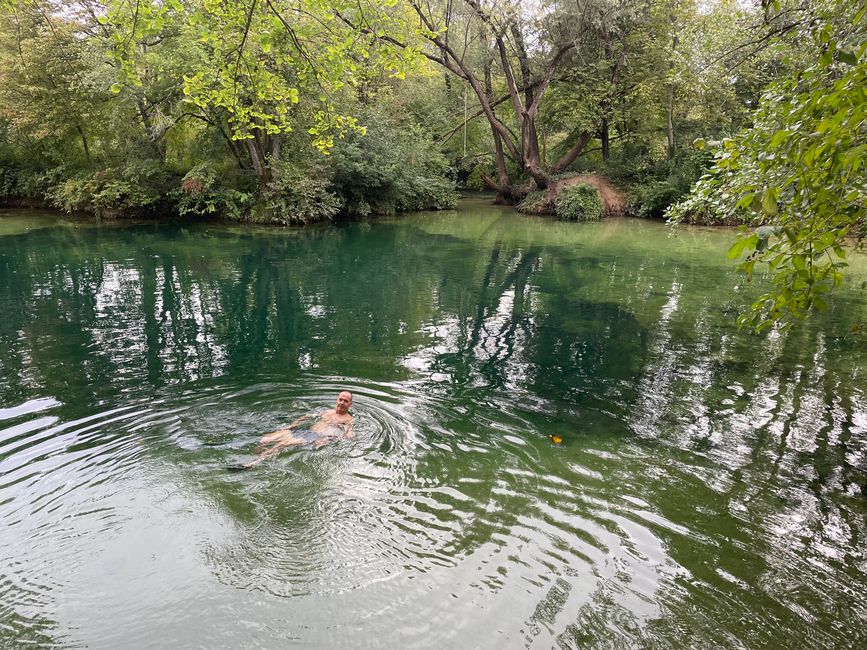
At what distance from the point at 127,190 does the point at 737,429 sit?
27352mm

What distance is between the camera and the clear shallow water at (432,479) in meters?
3.88

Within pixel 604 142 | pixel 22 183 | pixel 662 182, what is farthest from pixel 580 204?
pixel 22 183

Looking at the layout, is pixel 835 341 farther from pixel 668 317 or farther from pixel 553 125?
pixel 553 125

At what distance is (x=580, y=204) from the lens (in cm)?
2822

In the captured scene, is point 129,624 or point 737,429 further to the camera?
point 737,429

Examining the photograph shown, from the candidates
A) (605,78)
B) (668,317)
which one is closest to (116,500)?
A: (668,317)

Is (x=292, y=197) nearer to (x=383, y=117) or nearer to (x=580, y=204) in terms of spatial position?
(x=383, y=117)

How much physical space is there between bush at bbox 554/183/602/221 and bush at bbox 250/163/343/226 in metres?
12.1

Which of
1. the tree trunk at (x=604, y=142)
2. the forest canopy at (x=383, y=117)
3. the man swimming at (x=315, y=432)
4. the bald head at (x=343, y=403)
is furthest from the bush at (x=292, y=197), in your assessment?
the bald head at (x=343, y=403)

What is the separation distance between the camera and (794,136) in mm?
3156

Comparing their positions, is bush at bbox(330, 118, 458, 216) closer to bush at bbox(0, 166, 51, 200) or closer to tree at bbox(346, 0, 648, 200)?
tree at bbox(346, 0, 648, 200)

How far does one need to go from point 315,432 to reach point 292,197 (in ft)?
67.5

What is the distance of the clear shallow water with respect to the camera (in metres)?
3.88

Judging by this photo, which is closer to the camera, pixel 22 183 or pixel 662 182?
pixel 662 182
